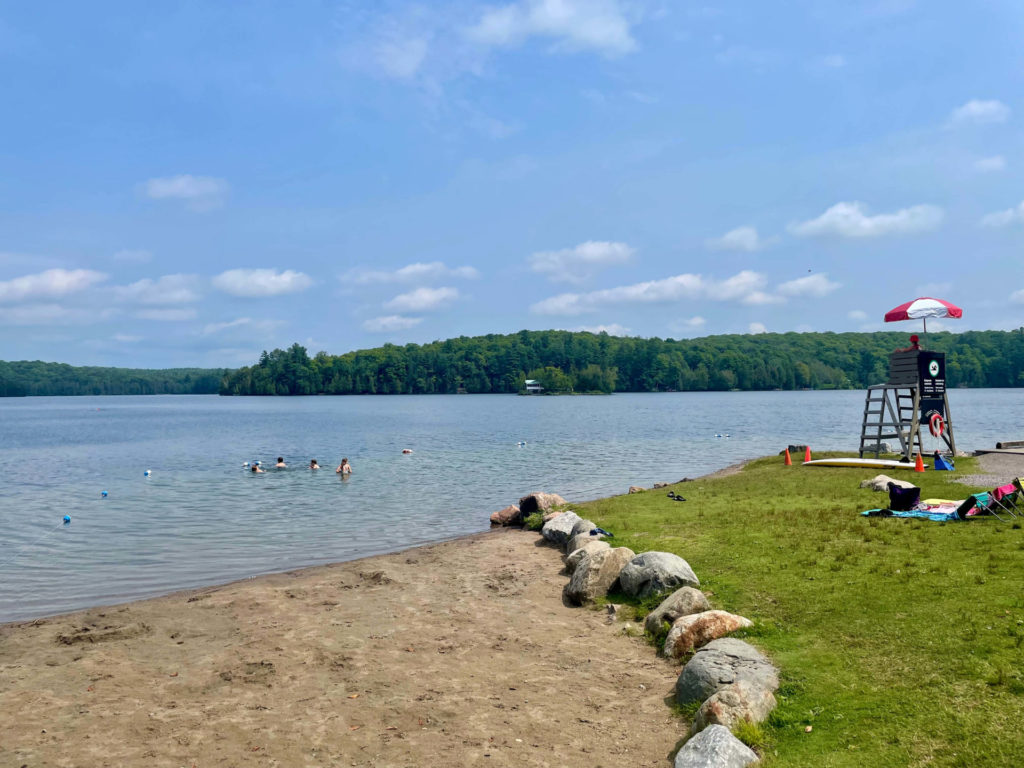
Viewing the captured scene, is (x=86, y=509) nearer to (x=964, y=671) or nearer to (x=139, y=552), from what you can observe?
(x=139, y=552)

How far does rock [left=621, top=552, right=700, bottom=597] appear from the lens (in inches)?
445

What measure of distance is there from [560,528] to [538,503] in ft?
13.5

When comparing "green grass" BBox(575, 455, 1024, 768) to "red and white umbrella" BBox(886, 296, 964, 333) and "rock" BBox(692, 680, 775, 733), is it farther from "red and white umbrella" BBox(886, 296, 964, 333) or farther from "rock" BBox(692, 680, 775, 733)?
"red and white umbrella" BBox(886, 296, 964, 333)

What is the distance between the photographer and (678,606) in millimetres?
10156

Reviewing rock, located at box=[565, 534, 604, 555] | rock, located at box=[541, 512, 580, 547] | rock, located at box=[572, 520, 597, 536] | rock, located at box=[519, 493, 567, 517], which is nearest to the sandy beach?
rock, located at box=[565, 534, 604, 555]

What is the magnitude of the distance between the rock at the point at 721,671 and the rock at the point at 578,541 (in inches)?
257

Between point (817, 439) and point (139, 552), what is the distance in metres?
41.9

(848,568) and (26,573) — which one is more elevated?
(848,568)

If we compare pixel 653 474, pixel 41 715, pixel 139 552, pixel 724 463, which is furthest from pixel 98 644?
pixel 724 463

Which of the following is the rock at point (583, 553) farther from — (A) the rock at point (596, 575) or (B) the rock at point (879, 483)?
(B) the rock at point (879, 483)

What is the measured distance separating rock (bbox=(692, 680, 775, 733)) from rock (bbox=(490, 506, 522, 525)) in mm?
14492

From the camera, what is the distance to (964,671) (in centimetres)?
691

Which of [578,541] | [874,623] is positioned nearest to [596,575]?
[578,541]

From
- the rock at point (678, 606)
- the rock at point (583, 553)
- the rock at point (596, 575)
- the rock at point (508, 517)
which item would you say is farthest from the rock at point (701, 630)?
the rock at point (508, 517)
